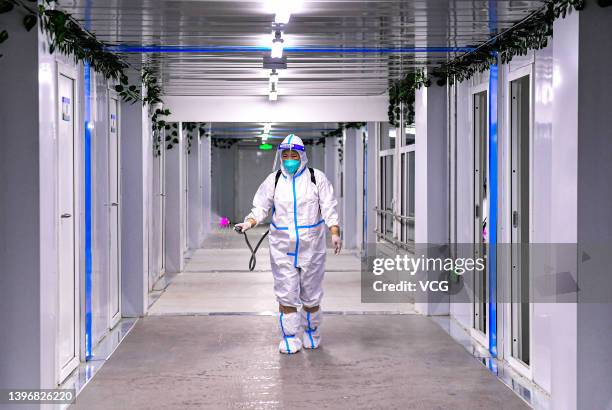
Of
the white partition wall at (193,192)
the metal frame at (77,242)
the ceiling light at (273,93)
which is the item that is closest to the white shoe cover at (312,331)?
the metal frame at (77,242)

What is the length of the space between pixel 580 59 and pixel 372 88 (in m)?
5.39

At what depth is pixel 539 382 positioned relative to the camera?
16.3 ft

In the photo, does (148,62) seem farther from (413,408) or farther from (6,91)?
(413,408)

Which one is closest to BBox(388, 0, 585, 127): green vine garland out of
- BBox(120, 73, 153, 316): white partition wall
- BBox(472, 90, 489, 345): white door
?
BBox(472, 90, 489, 345): white door

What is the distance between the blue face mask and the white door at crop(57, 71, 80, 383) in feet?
5.21

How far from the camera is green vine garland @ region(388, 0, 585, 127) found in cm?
444

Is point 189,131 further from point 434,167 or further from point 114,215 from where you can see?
point 434,167

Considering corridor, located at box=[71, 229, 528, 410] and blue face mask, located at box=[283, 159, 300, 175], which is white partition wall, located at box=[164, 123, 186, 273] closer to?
corridor, located at box=[71, 229, 528, 410]

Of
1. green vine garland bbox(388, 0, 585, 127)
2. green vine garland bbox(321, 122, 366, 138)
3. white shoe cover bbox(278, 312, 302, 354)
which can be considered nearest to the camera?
green vine garland bbox(388, 0, 585, 127)

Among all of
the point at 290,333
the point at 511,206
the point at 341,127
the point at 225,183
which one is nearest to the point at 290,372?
the point at 290,333

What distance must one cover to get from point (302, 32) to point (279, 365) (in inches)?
91.7

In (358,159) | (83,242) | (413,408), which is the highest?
(358,159)

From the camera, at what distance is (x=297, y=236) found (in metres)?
5.94

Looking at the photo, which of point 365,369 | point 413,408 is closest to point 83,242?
point 365,369
